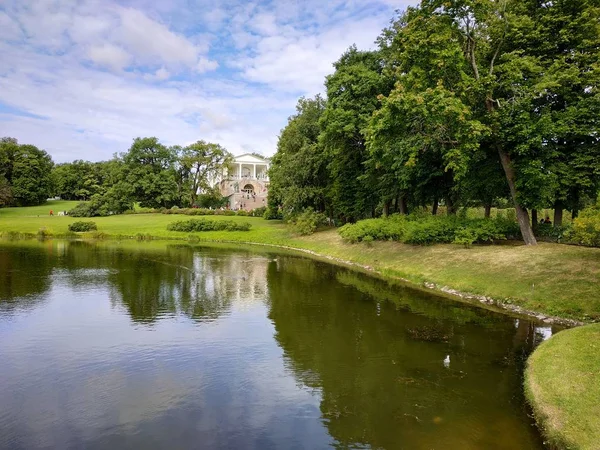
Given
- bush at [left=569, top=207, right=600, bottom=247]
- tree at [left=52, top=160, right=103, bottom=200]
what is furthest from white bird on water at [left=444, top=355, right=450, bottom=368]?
tree at [left=52, top=160, right=103, bottom=200]

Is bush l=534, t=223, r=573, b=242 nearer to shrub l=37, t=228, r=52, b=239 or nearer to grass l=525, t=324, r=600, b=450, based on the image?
grass l=525, t=324, r=600, b=450

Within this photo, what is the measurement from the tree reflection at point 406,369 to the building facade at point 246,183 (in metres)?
64.8

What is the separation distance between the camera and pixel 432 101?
20.4 m

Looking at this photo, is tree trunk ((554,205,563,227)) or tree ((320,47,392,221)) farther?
tree ((320,47,392,221))

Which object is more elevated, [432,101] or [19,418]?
[432,101]

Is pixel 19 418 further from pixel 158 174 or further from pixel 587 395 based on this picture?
pixel 158 174

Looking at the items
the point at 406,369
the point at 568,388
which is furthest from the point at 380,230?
the point at 568,388

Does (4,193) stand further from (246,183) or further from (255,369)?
(255,369)

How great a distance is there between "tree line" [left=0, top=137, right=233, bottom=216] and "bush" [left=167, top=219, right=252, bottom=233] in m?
22.5

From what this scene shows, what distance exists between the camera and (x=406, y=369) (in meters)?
10.9

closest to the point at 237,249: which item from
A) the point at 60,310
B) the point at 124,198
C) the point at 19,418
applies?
the point at 60,310

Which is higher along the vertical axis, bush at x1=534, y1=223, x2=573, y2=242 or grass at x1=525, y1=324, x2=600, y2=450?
bush at x1=534, y1=223, x2=573, y2=242

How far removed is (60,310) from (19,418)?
361 inches

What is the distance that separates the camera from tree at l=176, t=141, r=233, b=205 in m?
77.1
